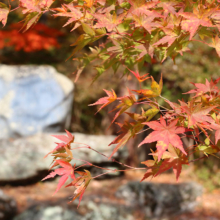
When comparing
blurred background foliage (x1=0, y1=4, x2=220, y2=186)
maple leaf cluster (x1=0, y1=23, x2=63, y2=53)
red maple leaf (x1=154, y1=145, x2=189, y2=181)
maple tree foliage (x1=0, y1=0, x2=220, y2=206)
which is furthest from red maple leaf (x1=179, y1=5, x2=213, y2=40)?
maple leaf cluster (x1=0, y1=23, x2=63, y2=53)

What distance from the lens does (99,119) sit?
9555 millimetres

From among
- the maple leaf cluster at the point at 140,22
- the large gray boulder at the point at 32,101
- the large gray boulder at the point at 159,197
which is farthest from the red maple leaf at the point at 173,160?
the large gray boulder at the point at 32,101

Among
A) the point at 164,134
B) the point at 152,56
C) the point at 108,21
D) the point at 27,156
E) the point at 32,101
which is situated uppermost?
the point at 108,21

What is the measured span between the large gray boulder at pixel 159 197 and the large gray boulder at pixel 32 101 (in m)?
2.43

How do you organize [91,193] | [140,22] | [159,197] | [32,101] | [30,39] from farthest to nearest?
[30,39], [32,101], [159,197], [91,193], [140,22]

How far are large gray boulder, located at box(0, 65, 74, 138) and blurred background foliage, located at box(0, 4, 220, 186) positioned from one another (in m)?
0.65

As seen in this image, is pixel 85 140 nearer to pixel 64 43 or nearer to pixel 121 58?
pixel 64 43

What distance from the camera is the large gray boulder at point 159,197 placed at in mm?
5203

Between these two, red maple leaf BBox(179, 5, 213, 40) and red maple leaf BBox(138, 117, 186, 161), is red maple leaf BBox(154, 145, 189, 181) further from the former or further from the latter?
red maple leaf BBox(179, 5, 213, 40)

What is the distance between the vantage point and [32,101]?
6.71m

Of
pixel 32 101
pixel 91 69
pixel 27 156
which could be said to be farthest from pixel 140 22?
pixel 91 69

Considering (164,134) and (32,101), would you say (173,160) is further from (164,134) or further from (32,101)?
(32,101)

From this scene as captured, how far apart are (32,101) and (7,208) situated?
3.09m

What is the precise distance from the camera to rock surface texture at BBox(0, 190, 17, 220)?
159 inches
